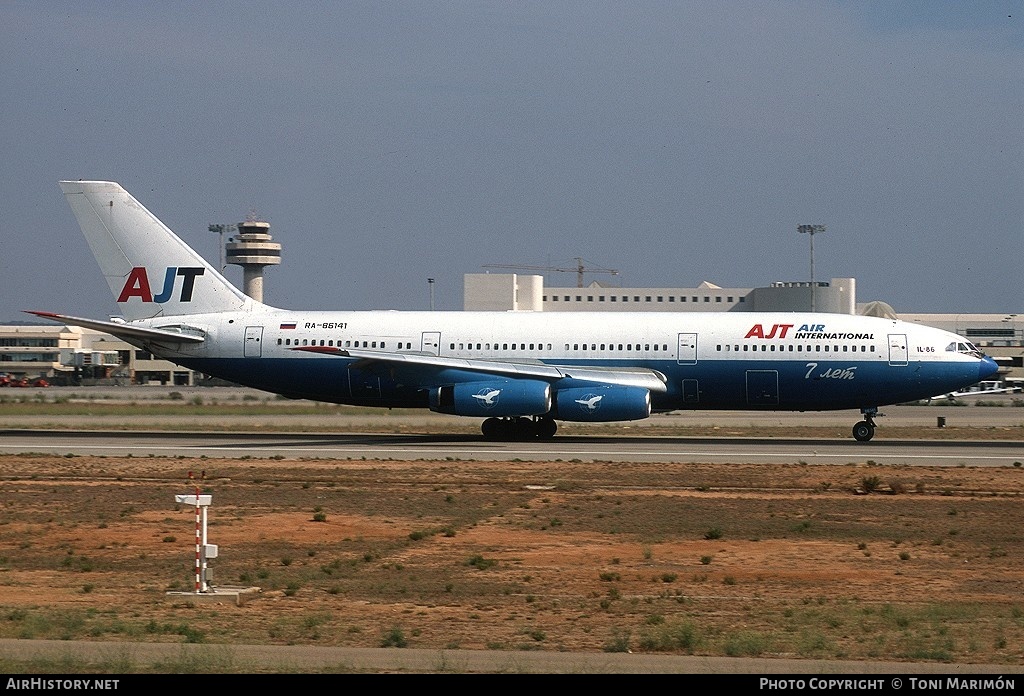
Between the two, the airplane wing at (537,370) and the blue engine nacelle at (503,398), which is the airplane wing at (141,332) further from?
the blue engine nacelle at (503,398)

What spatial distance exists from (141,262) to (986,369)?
29.1 m

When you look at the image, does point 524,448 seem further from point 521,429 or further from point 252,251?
point 252,251

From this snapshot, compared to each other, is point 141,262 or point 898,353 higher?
point 141,262

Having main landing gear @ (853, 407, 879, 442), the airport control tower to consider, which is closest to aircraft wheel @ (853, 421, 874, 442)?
main landing gear @ (853, 407, 879, 442)

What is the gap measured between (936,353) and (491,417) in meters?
14.8

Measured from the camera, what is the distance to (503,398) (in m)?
39.6

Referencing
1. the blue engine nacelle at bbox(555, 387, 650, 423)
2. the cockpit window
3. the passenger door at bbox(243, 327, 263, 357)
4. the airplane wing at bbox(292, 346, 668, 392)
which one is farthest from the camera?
the passenger door at bbox(243, 327, 263, 357)

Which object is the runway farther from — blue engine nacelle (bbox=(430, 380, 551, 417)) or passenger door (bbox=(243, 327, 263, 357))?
passenger door (bbox=(243, 327, 263, 357))

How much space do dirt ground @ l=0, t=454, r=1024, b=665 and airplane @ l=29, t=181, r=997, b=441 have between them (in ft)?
29.4

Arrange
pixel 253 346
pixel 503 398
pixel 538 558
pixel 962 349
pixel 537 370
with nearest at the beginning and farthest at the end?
pixel 538 558 → pixel 503 398 → pixel 537 370 → pixel 962 349 → pixel 253 346

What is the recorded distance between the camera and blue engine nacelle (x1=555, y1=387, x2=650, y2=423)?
38844 millimetres

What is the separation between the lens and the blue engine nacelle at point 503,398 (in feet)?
129

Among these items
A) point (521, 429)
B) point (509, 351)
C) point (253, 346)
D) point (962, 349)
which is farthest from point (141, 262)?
point (962, 349)

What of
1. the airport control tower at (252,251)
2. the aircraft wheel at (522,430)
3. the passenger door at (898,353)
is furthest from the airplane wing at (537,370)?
the airport control tower at (252,251)
